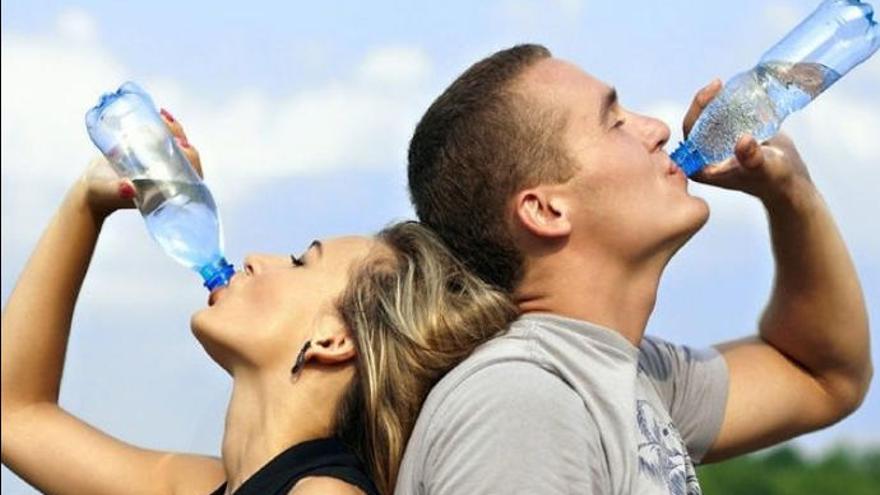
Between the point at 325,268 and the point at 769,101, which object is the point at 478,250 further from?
the point at 769,101

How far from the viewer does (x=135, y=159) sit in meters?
4.38

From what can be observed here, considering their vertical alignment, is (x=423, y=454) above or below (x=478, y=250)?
below

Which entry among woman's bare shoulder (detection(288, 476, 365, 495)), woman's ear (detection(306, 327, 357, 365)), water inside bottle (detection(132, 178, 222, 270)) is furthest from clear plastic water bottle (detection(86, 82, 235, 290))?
woman's bare shoulder (detection(288, 476, 365, 495))

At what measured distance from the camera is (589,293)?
391 cm

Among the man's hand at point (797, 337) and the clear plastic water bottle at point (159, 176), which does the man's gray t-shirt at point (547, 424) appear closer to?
the man's hand at point (797, 337)

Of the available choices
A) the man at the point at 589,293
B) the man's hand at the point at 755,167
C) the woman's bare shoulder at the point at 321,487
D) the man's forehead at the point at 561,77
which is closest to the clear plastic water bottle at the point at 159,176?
the man at the point at 589,293

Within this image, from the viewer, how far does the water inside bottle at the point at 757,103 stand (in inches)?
171

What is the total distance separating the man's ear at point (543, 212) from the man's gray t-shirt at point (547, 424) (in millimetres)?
176

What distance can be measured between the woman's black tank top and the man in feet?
0.44

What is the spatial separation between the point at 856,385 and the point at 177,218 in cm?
169

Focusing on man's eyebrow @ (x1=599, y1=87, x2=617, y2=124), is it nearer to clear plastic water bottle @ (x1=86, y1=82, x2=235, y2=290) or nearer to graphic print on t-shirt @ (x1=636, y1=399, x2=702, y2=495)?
graphic print on t-shirt @ (x1=636, y1=399, x2=702, y2=495)

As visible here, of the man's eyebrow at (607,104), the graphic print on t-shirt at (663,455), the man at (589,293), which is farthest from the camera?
the man's eyebrow at (607,104)

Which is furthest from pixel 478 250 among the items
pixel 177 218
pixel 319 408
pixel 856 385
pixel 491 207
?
pixel 856 385

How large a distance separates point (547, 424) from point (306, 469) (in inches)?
21.4
